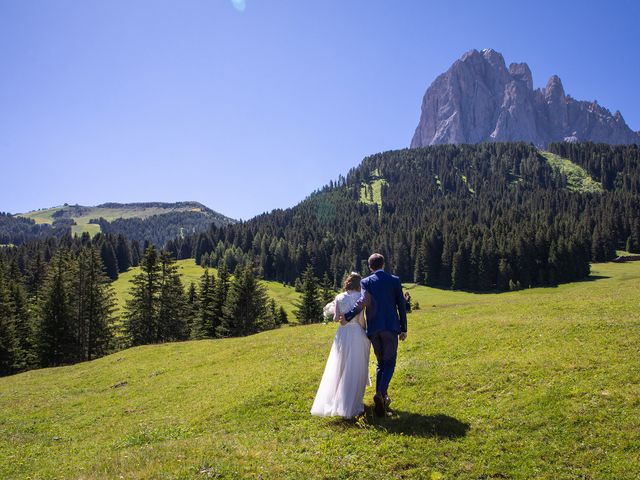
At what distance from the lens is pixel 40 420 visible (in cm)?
2053

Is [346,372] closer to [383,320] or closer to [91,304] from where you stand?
[383,320]

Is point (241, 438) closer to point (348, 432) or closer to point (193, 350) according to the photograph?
point (348, 432)

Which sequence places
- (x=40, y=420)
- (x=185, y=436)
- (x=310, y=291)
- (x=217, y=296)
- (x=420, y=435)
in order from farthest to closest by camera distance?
(x=310, y=291) → (x=217, y=296) → (x=40, y=420) → (x=185, y=436) → (x=420, y=435)

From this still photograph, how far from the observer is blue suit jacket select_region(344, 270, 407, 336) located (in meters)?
11.7

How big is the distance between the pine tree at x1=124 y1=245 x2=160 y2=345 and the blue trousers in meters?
57.8


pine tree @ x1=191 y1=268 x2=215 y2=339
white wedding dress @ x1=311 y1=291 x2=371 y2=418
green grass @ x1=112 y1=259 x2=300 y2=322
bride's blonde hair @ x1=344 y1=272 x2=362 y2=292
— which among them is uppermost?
bride's blonde hair @ x1=344 y1=272 x2=362 y2=292

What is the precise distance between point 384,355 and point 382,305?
1.50 metres

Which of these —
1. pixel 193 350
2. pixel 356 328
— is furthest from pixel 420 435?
pixel 193 350

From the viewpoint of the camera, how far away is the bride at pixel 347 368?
37.9ft

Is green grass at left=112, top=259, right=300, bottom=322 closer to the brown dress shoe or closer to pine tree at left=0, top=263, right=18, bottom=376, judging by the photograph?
pine tree at left=0, top=263, right=18, bottom=376

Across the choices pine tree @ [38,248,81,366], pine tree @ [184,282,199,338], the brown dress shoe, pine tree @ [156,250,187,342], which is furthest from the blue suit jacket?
pine tree @ [184,282,199,338]

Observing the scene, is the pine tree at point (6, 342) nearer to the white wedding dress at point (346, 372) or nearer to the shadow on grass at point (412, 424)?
the white wedding dress at point (346, 372)

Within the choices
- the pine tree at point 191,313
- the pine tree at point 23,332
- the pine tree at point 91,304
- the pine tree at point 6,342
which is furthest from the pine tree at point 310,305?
the pine tree at point 6,342

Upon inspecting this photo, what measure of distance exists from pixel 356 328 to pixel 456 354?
8937 millimetres
